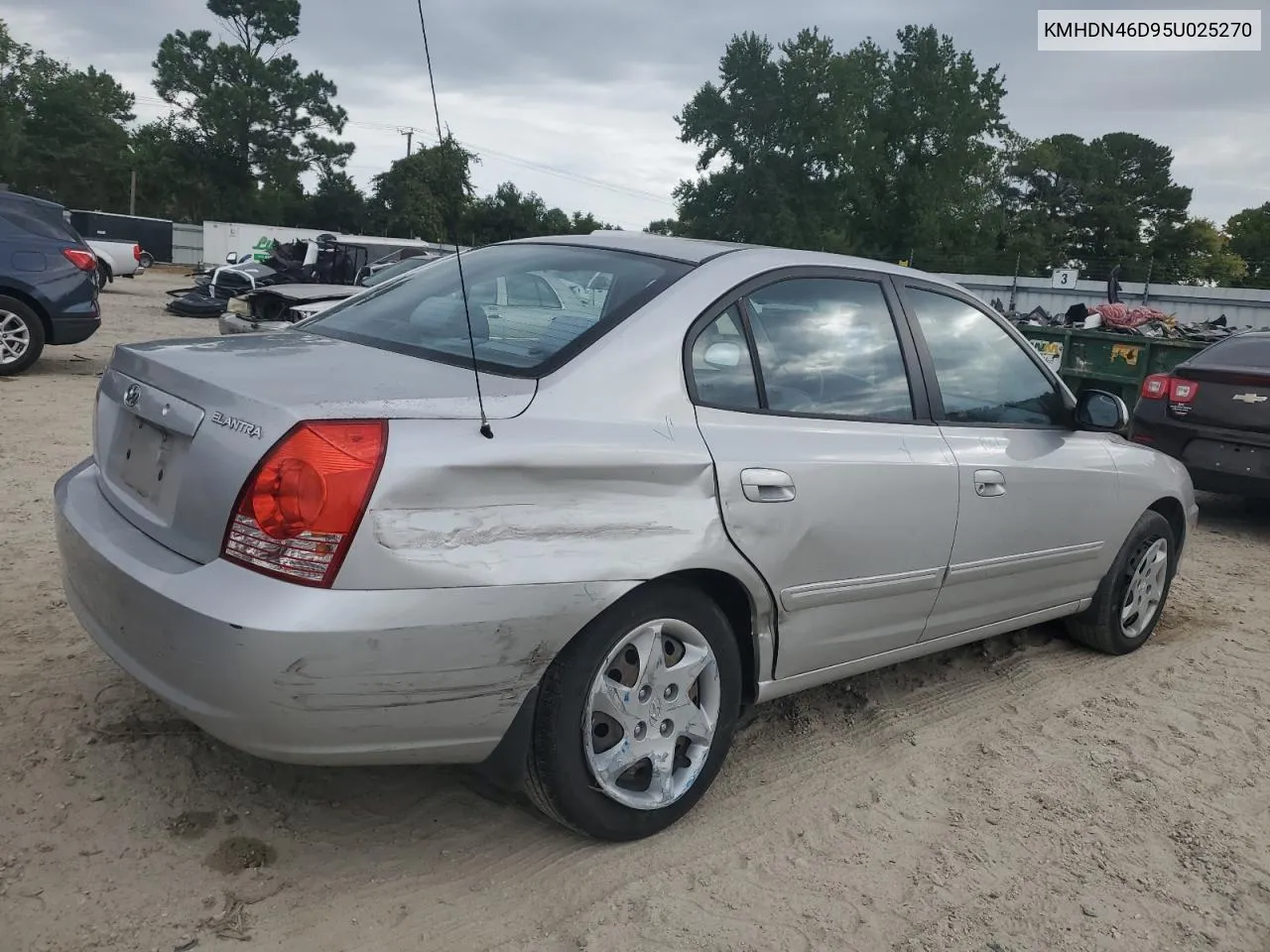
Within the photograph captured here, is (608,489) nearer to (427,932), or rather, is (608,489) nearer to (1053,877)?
(427,932)

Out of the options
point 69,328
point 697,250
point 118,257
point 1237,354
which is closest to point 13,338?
point 69,328

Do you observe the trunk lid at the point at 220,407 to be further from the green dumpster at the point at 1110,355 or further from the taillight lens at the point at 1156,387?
the green dumpster at the point at 1110,355

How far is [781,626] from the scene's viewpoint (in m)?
3.00

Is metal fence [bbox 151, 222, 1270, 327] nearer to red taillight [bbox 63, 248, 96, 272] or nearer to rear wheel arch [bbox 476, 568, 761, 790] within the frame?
red taillight [bbox 63, 248, 96, 272]

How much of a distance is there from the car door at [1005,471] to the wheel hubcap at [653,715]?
1083 millimetres

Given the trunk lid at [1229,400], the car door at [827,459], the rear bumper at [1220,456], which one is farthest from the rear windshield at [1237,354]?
the car door at [827,459]

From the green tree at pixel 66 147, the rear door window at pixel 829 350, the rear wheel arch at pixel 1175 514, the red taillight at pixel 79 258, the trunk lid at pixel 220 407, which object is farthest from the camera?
the green tree at pixel 66 147

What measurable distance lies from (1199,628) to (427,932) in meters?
4.22

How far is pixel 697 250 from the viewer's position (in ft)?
10.8

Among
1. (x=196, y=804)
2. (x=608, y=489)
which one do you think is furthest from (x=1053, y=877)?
(x=196, y=804)

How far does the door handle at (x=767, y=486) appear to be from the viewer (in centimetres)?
281

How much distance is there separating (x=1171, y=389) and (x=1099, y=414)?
4050 millimetres

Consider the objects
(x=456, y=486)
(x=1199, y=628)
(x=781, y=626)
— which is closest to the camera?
(x=456, y=486)

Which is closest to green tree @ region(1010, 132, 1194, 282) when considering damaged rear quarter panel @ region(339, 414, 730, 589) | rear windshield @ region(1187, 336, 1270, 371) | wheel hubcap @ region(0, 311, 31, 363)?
rear windshield @ region(1187, 336, 1270, 371)
